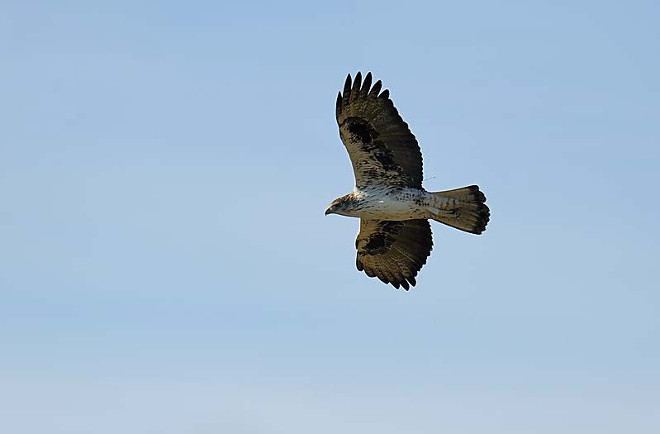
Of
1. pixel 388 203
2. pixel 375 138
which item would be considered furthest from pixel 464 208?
pixel 375 138

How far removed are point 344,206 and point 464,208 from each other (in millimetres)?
2232

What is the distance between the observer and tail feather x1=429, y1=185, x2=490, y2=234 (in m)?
26.5

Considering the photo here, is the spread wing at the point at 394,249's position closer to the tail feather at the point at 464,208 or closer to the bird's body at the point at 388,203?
the bird's body at the point at 388,203

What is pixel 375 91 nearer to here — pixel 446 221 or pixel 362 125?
pixel 362 125

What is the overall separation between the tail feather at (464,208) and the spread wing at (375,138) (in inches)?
20.6

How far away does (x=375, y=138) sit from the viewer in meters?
26.3

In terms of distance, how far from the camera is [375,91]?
25953mm

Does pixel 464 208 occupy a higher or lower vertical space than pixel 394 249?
lower

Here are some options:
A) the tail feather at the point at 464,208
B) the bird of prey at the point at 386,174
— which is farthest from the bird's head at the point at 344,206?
the tail feather at the point at 464,208

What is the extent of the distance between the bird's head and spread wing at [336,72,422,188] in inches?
12.4

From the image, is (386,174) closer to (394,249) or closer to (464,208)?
(464,208)

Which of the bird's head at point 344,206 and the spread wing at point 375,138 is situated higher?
the spread wing at point 375,138

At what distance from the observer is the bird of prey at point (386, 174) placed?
1027 inches

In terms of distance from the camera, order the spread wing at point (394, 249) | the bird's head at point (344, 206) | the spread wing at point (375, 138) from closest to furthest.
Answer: the spread wing at point (375, 138), the bird's head at point (344, 206), the spread wing at point (394, 249)
